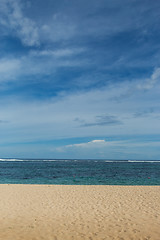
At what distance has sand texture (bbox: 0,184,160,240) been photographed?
826 centimetres

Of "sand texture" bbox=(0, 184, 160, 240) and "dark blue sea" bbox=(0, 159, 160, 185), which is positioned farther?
"dark blue sea" bbox=(0, 159, 160, 185)

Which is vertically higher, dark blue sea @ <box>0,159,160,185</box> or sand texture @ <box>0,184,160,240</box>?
sand texture @ <box>0,184,160,240</box>

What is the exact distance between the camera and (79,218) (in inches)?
418

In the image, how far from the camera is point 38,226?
9312mm

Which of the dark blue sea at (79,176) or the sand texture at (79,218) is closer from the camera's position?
the sand texture at (79,218)

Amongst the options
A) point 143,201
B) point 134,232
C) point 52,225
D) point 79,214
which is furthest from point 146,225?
point 143,201

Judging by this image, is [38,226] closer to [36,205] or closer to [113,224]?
[113,224]

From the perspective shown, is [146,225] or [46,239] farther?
[146,225]

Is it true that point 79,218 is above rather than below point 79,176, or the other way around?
above

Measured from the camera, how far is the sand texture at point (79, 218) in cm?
826

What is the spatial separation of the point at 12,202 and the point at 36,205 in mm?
2097

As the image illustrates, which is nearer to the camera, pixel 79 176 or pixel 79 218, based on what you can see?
pixel 79 218

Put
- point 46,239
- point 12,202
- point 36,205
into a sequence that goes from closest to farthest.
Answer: point 46,239 < point 36,205 < point 12,202

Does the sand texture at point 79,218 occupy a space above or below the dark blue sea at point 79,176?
above
